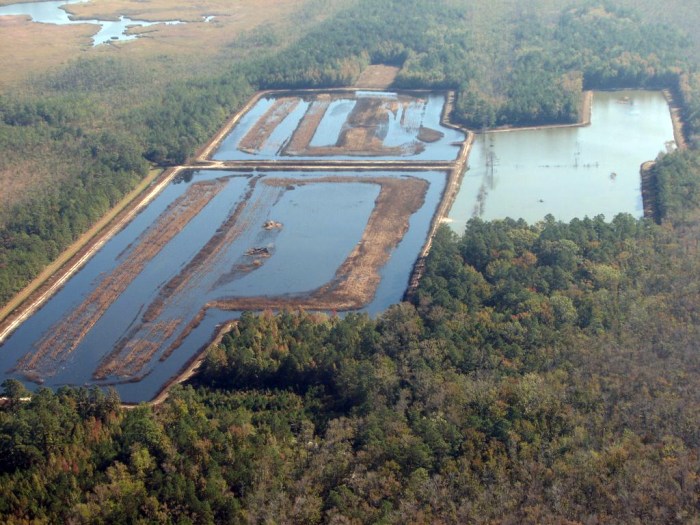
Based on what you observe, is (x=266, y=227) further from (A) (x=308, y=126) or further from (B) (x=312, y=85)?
(B) (x=312, y=85)

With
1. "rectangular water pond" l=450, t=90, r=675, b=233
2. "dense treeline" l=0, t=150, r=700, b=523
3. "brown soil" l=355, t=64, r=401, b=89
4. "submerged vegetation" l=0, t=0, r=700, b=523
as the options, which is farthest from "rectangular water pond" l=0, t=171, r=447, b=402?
"brown soil" l=355, t=64, r=401, b=89

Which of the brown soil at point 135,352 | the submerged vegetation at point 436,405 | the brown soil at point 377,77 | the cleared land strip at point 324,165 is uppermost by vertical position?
the submerged vegetation at point 436,405

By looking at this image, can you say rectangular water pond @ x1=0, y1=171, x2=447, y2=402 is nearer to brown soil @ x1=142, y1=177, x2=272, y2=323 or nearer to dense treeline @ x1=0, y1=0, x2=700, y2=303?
brown soil @ x1=142, y1=177, x2=272, y2=323

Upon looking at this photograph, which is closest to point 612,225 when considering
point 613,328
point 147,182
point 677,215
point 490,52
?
point 677,215

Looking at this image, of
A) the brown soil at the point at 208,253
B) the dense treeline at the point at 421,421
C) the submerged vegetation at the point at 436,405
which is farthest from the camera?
the brown soil at the point at 208,253

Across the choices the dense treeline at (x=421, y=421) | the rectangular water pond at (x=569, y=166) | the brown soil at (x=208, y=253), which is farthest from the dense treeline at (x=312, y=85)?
the dense treeline at (x=421, y=421)

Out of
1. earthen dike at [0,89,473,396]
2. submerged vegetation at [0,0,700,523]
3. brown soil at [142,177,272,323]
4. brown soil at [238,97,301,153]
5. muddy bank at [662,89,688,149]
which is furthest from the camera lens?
brown soil at [238,97,301,153]

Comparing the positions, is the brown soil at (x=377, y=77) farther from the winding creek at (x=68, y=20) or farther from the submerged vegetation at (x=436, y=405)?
the winding creek at (x=68, y=20)

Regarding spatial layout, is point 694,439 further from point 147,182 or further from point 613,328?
point 147,182
